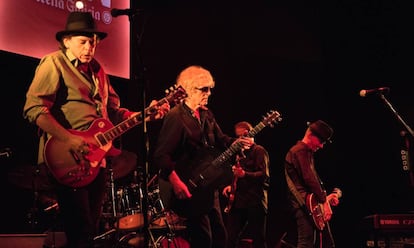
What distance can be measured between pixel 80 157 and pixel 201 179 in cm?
110

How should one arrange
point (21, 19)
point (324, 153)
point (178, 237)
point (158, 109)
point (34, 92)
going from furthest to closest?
point (324, 153) → point (178, 237) → point (21, 19) → point (158, 109) → point (34, 92)

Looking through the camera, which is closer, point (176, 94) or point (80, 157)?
point (80, 157)

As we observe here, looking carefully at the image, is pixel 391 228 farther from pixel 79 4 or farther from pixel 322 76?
pixel 79 4

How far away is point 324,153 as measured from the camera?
963 cm

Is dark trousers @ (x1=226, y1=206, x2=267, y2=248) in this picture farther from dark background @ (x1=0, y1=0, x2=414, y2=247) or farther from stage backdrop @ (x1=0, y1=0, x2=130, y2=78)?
stage backdrop @ (x1=0, y1=0, x2=130, y2=78)

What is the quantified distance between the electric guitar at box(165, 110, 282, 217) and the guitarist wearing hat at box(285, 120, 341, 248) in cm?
254

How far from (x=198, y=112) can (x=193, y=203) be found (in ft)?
2.59

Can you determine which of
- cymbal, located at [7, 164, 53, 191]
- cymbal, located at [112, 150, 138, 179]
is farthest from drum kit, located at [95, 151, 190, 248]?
cymbal, located at [7, 164, 53, 191]

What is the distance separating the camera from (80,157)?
3.46 metres

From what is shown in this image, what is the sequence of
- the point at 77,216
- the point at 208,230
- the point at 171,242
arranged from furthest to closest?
the point at 171,242, the point at 208,230, the point at 77,216

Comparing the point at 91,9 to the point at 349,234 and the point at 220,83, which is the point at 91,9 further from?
the point at 349,234

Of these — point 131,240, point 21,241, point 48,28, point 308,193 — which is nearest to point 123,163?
point 131,240

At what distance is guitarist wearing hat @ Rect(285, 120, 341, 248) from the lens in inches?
261

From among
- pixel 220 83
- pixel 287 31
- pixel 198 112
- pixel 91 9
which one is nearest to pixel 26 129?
pixel 91 9
